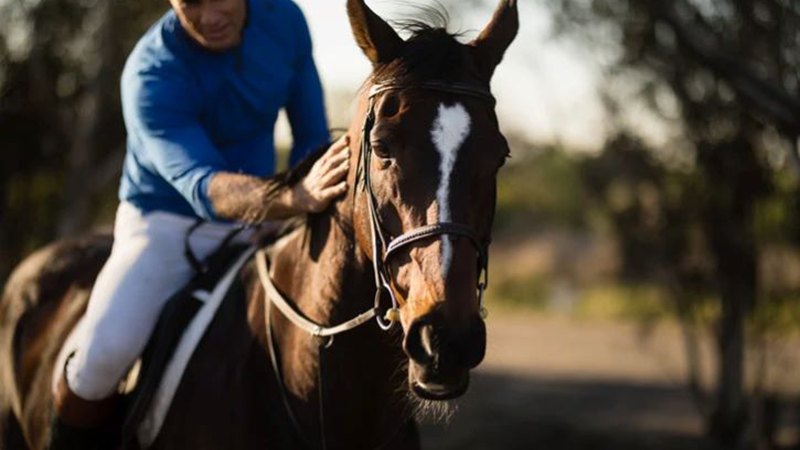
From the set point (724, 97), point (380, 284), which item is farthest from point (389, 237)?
point (724, 97)

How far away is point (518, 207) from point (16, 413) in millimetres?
31065

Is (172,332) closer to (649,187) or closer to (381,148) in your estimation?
(381,148)

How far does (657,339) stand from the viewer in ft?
59.5

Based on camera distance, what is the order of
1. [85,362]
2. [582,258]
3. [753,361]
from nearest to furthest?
[85,362]
[753,361]
[582,258]

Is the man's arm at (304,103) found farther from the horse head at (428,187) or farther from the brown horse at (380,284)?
the horse head at (428,187)

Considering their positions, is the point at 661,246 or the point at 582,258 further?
the point at 582,258

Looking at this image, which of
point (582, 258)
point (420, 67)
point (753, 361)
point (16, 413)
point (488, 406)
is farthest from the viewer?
point (582, 258)

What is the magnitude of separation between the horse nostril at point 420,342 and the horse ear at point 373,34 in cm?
86

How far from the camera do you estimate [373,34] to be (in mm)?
3207

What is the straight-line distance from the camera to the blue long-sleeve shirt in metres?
3.85

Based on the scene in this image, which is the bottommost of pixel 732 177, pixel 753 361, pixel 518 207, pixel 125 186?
pixel 518 207

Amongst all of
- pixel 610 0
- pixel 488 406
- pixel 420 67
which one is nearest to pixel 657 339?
pixel 488 406

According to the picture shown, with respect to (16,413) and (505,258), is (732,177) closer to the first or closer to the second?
(16,413)

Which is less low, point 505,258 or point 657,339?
point 657,339
